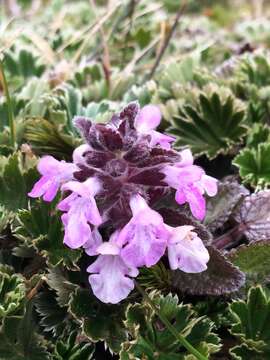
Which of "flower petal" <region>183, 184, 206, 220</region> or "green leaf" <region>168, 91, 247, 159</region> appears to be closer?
"flower petal" <region>183, 184, 206, 220</region>

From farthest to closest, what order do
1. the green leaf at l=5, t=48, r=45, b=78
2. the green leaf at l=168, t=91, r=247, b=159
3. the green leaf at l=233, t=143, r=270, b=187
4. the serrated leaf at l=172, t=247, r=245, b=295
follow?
the green leaf at l=5, t=48, r=45, b=78 → the green leaf at l=168, t=91, r=247, b=159 → the green leaf at l=233, t=143, r=270, b=187 → the serrated leaf at l=172, t=247, r=245, b=295

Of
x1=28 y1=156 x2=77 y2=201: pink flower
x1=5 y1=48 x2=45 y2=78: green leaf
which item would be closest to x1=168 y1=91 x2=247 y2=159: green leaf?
x1=28 y1=156 x2=77 y2=201: pink flower

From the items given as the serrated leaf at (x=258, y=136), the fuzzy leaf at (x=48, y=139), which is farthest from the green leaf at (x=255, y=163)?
the fuzzy leaf at (x=48, y=139)

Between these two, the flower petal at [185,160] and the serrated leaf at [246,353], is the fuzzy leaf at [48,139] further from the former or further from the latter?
the serrated leaf at [246,353]

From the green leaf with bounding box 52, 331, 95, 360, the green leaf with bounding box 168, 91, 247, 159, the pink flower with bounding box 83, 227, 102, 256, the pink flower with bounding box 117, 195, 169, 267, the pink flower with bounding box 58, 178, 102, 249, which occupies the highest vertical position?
the pink flower with bounding box 58, 178, 102, 249

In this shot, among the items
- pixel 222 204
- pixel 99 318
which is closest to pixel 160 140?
pixel 222 204

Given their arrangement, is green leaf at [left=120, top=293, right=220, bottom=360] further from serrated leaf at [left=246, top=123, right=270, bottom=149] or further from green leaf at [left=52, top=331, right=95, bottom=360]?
serrated leaf at [left=246, top=123, right=270, bottom=149]
